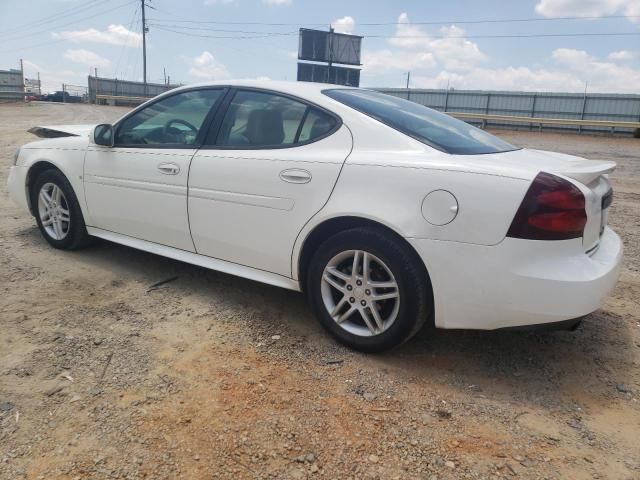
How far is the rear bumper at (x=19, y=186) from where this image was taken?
4621 mm

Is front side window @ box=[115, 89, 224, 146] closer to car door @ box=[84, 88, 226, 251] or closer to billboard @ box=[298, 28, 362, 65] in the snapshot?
car door @ box=[84, 88, 226, 251]

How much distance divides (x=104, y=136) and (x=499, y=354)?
10.7 ft

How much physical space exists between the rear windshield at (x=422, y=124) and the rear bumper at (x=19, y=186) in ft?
10.1

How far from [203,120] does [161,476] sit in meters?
2.36

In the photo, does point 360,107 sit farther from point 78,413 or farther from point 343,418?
point 78,413

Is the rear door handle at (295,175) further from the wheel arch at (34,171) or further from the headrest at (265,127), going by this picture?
the wheel arch at (34,171)

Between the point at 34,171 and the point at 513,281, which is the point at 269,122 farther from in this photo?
the point at 34,171

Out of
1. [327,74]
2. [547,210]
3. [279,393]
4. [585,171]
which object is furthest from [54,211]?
[327,74]

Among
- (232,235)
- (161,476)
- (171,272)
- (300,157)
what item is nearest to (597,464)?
(161,476)

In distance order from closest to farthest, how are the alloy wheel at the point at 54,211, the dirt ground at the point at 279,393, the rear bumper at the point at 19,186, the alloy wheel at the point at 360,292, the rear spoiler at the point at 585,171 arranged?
the dirt ground at the point at 279,393 < the rear spoiler at the point at 585,171 < the alloy wheel at the point at 360,292 < the alloy wheel at the point at 54,211 < the rear bumper at the point at 19,186

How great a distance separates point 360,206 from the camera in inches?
106

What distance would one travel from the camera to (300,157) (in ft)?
9.70

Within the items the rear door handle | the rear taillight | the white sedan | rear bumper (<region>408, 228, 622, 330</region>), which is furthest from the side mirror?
the rear taillight

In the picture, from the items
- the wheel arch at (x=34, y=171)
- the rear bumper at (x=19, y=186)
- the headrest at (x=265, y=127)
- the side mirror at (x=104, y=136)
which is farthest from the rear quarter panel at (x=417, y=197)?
the rear bumper at (x=19, y=186)
